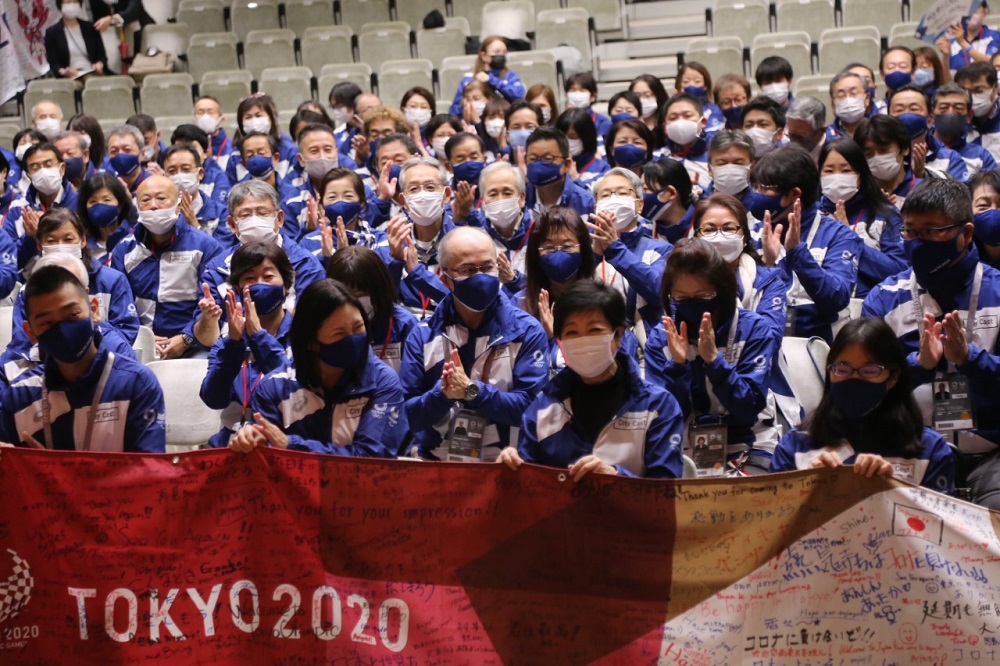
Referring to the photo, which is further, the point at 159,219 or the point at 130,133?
the point at 130,133

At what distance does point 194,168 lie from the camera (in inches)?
326

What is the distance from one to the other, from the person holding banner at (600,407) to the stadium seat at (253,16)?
32.3 ft

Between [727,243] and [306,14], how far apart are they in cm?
885

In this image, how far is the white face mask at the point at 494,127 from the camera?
9055mm

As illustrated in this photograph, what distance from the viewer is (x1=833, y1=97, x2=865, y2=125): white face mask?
836 centimetres

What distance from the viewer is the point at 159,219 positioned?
6.78 meters

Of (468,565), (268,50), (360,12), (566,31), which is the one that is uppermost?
(360,12)

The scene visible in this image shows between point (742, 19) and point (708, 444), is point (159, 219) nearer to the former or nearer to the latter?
point (708, 444)

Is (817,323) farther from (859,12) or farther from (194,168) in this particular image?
(859,12)

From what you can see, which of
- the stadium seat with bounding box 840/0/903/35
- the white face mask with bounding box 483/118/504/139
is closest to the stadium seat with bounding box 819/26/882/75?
the stadium seat with bounding box 840/0/903/35

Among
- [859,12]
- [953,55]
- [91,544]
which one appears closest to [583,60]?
[859,12]

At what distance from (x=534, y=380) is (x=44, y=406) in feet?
5.96

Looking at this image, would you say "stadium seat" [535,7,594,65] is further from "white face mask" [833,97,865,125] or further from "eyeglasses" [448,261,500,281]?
"eyeglasses" [448,261,500,281]

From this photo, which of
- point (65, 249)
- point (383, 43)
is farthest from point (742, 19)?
point (65, 249)
